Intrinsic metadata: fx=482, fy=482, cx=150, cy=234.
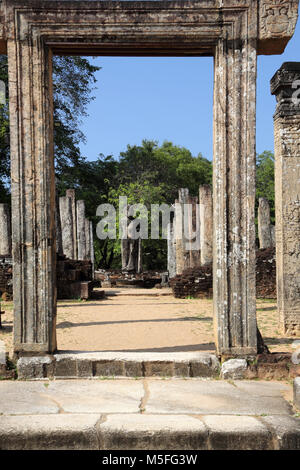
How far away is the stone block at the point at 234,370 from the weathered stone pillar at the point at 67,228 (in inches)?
539

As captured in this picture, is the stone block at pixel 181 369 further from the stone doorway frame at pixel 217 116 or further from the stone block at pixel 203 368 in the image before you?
the stone doorway frame at pixel 217 116

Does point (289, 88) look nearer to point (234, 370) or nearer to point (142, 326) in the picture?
point (142, 326)

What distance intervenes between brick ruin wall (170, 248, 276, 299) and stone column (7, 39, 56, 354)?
945 centimetres

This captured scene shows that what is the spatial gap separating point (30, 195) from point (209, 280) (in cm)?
973

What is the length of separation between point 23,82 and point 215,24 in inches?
76.3

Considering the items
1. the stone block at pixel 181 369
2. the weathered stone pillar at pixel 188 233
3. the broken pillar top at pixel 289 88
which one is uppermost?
the broken pillar top at pixel 289 88

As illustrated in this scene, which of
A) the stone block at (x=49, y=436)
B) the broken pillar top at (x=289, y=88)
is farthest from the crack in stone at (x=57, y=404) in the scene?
the broken pillar top at (x=289, y=88)

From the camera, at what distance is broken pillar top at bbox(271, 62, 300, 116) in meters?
7.67

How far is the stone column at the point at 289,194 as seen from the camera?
302 inches

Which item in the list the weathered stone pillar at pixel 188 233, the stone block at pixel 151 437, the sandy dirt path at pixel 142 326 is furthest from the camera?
the weathered stone pillar at pixel 188 233

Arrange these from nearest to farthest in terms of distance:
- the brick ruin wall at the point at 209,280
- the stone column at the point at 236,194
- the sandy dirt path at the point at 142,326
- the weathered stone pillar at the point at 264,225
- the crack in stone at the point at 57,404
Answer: the crack in stone at the point at 57,404 → the stone column at the point at 236,194 → the sandy dirt path at the point at 142,326 → the brick ruin wall at the point at 209,280 → the weathered stone pillar at the point at 264,225

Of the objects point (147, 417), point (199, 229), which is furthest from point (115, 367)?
point (199, 229)

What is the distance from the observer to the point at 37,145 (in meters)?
4.69

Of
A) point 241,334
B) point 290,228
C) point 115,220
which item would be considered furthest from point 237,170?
point 115,220
